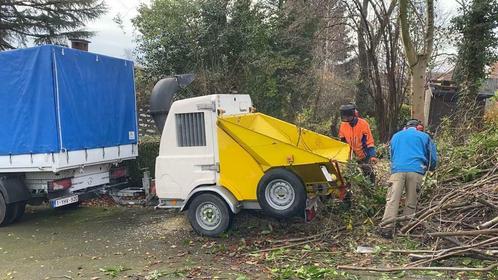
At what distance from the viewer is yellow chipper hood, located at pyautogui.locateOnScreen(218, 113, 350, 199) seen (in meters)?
6.50

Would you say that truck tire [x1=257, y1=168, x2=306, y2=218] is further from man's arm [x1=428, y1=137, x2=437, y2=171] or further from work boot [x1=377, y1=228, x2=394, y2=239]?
man's arm [x1=428, y1=137, x2=437, y2=171]

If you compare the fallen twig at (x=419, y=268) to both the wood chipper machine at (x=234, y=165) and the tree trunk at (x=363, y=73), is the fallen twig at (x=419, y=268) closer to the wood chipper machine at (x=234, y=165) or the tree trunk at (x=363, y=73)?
the wood chipper machine at (x=234, y=165)

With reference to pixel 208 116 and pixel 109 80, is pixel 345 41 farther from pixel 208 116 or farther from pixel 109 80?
pixel 208 116

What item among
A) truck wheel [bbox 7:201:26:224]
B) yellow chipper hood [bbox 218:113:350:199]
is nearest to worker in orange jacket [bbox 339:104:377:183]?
yellow chipper hood [bbox 218:113:350:199]

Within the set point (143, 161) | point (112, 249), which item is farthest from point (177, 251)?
point (143, 161)

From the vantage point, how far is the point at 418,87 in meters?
11.4

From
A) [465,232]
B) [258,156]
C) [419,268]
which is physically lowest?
[419,268]

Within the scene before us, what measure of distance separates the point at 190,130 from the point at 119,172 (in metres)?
3.31

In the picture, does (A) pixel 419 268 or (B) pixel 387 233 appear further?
(B) pixel 387 233

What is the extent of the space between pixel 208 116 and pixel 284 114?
9195 millimetres

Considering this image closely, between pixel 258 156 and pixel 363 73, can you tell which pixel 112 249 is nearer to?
pixel 258 156

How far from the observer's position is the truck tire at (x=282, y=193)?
6.37m

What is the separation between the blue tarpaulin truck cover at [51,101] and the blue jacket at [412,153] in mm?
5285

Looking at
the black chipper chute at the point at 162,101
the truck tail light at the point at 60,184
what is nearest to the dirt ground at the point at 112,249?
the truck tail light at the point at 60,184
